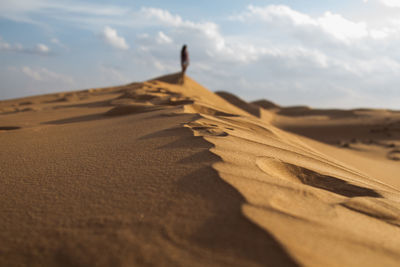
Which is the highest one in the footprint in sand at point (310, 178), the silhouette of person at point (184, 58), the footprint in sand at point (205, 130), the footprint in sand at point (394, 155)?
the silhouette of person at point (184, 58)

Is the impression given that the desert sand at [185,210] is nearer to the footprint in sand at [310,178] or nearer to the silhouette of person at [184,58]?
the footprint in sand at [310,178]

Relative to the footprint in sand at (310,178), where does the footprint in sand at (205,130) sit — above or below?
above

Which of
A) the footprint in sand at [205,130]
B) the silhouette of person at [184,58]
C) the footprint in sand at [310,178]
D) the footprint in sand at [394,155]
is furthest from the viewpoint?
the silhouette of person at [184,58]

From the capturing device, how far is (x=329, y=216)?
1.01 meters

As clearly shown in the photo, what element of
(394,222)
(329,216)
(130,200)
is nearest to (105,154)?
(130,200)

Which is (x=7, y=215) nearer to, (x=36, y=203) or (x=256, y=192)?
(x=36, y=203)

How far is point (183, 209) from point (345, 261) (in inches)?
19.9

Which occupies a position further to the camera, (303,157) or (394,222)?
(303,157)

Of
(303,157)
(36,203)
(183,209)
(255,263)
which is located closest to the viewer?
(255,263)

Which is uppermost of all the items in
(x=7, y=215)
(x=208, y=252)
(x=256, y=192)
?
(x=256, y=192)

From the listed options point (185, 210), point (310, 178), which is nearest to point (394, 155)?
point (310, 178)

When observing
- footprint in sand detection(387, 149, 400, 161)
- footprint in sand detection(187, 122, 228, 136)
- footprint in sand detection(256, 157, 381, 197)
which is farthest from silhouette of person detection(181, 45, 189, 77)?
footprint in sand detection(256, 157, 381, 197)

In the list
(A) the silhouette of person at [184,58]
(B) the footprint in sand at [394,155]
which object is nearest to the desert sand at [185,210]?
(B) the footprint in sand at [394,155]

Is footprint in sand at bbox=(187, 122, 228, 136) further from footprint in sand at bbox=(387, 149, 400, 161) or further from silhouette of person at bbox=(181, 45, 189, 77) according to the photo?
silhouette of person at bbox=(181, 45, 189, 77)
